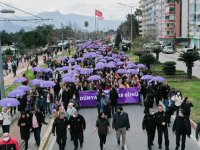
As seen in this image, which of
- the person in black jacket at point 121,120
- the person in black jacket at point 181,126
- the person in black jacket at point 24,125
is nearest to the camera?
the person in black jacket at point 181,126

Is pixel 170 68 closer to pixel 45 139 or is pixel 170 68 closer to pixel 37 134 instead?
pixel 45 139

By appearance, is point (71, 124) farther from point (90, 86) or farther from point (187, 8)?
point (187, 8)

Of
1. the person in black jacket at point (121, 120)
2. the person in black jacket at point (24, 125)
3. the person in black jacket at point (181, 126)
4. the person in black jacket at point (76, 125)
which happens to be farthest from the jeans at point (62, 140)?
the person in black jacket at point (181, 126)

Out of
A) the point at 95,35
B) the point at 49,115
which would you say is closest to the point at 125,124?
the point at 49,115

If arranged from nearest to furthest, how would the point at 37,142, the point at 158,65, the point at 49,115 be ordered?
the point at 37,142 → the point at 49,115 → the point at 158,65

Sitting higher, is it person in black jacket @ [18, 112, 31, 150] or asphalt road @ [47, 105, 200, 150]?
person in black jacket @ [18, 112, 31, 150]

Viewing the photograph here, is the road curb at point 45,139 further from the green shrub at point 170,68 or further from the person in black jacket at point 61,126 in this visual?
the green shrub at point 170,68

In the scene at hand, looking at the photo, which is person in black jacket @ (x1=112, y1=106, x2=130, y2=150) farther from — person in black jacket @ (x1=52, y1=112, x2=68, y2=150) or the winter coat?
the winter coat

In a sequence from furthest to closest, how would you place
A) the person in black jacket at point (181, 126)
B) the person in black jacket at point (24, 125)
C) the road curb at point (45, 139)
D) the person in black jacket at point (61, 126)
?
the road curb at point (45, 139), the person in black jacket at point (24, 125), the person in black jacket at point (61, 126), the person in black jacket at point (181, 126)

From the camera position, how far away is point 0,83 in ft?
75.4

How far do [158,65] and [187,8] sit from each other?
7140 centimetres

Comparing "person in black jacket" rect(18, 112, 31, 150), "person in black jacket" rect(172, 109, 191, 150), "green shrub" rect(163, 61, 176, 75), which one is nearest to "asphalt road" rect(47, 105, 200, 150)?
"person in black jacket" rect(172, 109, 191, 150)

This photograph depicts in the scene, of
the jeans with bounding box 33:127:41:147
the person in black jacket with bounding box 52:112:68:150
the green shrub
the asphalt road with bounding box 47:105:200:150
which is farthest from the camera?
the green shrub

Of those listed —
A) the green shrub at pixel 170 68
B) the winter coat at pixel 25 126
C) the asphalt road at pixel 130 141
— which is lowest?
the asphalt road at pixel 130 141
